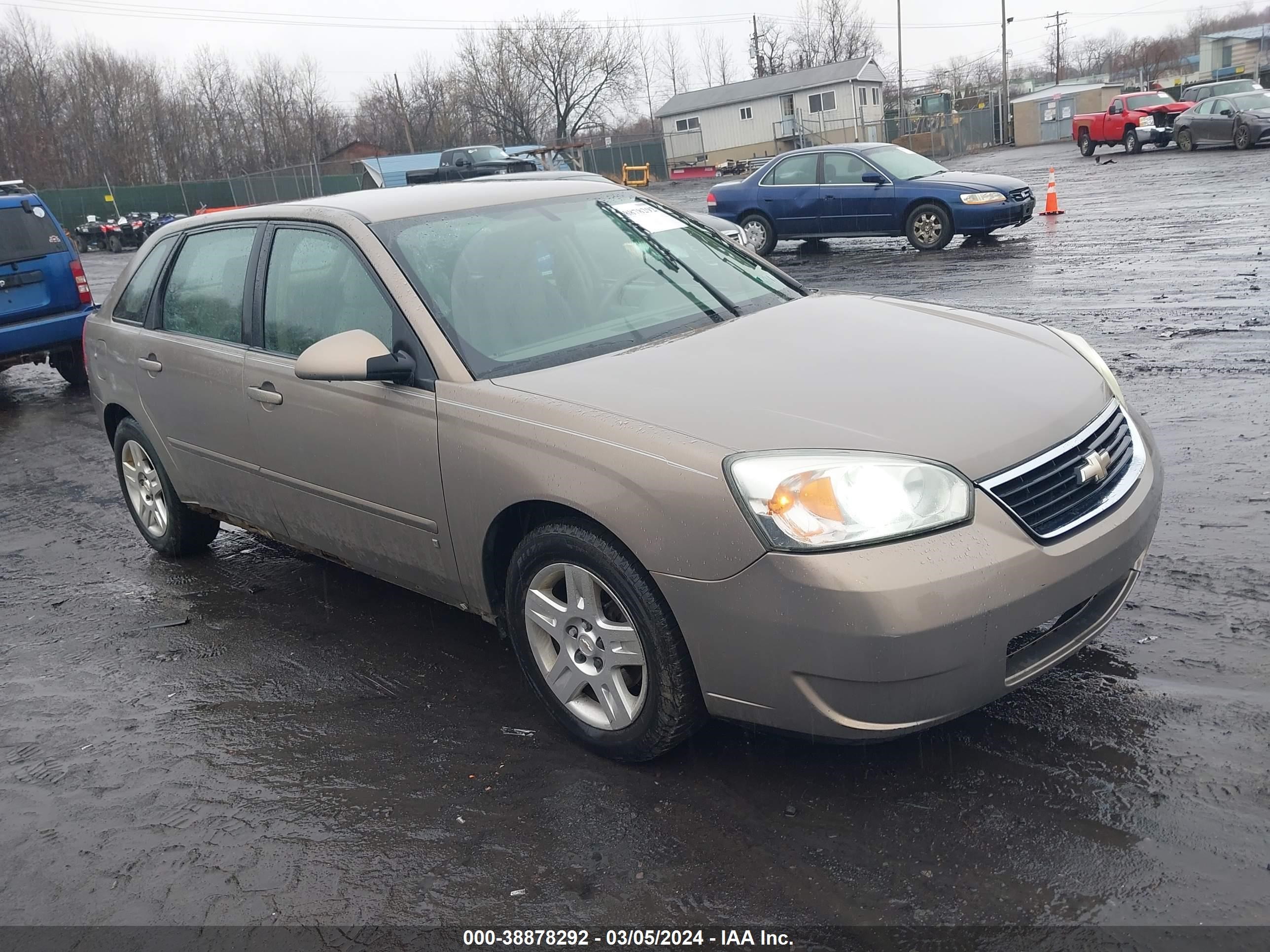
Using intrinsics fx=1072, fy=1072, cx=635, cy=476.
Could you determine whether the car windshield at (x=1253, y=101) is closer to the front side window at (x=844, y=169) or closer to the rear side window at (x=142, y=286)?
the front side window at (x=844, y=169)

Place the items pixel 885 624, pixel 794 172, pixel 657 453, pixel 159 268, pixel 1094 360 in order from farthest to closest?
pixel 794 172, pixel 159 268, pixel 1094 360, pixel 657 453, pixel 885 624

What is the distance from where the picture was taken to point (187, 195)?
5766 centimetres

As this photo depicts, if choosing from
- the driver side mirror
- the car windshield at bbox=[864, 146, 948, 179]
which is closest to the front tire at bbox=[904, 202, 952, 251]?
the car windshield at bbox=[864, 146, 948, 179]

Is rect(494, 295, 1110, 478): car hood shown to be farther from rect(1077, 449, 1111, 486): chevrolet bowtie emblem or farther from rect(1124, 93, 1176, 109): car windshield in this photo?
rect(1124, 93, 1176, 109): car windshield

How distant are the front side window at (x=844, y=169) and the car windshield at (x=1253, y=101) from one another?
708 inches

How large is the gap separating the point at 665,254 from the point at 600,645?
71.8 inches

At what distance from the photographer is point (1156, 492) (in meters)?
3.32

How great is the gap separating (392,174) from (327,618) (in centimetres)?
4451

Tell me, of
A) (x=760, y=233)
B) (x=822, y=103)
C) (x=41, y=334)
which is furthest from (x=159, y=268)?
(x=822, y=103)

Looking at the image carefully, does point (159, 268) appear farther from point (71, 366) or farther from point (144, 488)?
point (71, 366)

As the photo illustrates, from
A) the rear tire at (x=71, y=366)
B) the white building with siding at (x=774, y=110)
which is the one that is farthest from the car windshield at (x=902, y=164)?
the white building with siding at (x=774, y=110)

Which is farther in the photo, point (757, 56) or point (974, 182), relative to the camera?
point (757, 56)

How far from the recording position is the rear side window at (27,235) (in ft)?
36.1

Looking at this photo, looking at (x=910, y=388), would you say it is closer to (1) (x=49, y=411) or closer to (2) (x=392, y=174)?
(1) (x=49, y=411)
